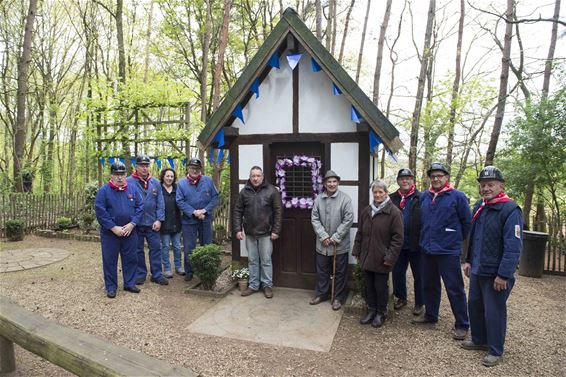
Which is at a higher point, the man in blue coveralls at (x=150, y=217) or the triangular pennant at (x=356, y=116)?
the triangular pennant at (x=356, y=116)

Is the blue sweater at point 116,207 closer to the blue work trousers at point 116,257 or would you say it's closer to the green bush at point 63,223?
the blue work trousers at point 116,257

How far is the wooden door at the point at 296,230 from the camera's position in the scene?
586 cm

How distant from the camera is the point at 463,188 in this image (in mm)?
12578

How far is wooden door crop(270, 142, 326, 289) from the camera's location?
5863 millimetres

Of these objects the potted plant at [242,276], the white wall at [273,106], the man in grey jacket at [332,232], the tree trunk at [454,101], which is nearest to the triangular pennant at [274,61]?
the white wall at [273,106]

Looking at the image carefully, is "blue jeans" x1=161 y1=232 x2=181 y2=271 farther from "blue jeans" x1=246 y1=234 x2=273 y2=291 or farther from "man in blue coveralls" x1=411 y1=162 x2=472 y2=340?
"man in blue coveralls" x1=411 y1=162 x2=472 y2=340

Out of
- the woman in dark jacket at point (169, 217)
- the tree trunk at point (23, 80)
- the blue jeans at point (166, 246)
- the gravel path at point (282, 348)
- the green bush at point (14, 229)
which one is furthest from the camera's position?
the tree trunk at point (23, 80)

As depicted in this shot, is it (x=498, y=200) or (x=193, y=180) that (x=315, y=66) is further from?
(x=498, y=200)

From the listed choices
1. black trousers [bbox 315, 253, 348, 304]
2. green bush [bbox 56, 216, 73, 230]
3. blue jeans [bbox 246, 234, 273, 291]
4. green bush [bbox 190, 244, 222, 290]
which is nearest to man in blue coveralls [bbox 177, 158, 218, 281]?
green bush [bbox 190, 244, 222, 290]

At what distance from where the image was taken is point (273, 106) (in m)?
5.86

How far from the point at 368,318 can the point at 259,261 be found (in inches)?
75.0

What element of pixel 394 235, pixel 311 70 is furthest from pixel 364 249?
pixel 311 70

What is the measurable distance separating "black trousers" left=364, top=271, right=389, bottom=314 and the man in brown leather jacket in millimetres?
1555

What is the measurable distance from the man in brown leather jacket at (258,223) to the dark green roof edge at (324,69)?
1168 mm
